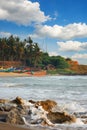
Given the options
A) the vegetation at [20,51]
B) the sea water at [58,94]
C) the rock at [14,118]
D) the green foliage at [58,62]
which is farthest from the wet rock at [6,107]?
the green foliage at [58,62]

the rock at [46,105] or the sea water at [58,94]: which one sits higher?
the rock at [46,105]

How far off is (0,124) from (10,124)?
287 mm

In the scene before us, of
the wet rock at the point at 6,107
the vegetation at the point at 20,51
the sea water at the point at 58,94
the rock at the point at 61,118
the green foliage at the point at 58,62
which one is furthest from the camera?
the green foliage at the point at 58,62

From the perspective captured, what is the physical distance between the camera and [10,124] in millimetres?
8742

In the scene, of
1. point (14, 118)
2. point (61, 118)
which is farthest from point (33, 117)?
point (61, 118)

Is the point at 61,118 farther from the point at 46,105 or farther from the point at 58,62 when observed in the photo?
the point at 58,62

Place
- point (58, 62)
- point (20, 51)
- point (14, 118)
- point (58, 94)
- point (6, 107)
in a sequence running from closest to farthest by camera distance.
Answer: point (14, 118)
point (6, 107)
point (58, 94)
point (20, 51)
point (58, 62)

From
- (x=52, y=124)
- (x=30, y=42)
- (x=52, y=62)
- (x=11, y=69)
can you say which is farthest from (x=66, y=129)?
(x=52, y=62)

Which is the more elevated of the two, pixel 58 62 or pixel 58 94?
pixel 58 62

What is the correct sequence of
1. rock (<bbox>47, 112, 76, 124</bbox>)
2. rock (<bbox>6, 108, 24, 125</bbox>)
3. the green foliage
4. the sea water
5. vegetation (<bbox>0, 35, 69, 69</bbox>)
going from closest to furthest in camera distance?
rock (<bbox>6, 108, 24, 125</bbox>) → rock (<bbox>47, 112, 76, 124</bbox>) → the sea water → vegetation (<bbox>0, 35, 69, 69</bbox>) → the green foliage

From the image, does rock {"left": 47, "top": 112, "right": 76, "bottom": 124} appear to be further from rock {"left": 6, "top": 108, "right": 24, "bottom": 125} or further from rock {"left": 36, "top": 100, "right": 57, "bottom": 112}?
rock {"left": 36, "top": 100, "right": 57, "bottom": 112}

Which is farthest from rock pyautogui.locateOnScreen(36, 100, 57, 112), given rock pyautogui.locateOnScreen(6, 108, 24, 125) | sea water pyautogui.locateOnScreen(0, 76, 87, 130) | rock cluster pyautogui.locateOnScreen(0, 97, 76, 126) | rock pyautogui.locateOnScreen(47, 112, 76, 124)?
rock pyautogui.locateOnScreen(6, 108, 24, 125)

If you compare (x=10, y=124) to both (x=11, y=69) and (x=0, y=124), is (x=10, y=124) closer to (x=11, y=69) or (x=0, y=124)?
(x=0, y=124)

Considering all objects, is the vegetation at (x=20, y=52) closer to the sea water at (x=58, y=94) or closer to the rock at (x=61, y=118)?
the sea water at (x=58, y=94)
